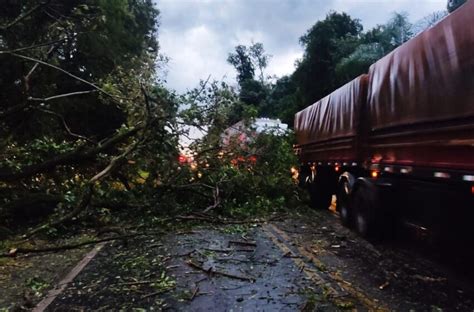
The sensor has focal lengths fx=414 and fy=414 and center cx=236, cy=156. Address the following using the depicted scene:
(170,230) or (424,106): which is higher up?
(424,106)

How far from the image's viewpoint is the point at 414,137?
18.5ft

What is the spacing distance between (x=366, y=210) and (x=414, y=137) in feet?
7.03

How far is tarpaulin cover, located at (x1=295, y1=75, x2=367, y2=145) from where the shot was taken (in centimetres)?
815

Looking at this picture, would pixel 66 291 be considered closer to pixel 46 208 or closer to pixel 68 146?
pixel 46 208

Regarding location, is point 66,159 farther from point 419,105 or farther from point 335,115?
point 419,105

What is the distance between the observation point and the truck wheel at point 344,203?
8547mm

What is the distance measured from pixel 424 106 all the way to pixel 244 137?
7.53 m

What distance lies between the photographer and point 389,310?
4246 millimetres

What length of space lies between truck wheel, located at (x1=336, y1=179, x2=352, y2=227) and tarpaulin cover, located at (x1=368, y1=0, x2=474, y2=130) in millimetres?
2011

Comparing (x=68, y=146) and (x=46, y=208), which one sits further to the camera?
(x=68, y=146)

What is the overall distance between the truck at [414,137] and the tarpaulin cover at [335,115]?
23 millimetres

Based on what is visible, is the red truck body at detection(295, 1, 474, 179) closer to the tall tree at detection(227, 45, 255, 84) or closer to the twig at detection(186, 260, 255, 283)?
the twig at detection(186, 260, 255, 283)

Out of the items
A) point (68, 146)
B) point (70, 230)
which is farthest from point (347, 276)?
point (68, 146)

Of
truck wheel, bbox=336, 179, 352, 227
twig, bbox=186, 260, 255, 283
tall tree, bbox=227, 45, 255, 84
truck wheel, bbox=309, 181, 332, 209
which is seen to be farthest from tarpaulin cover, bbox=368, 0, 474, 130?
tall tree, bbox=227, 45, 255, 84
